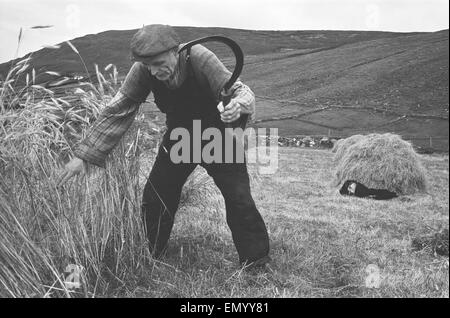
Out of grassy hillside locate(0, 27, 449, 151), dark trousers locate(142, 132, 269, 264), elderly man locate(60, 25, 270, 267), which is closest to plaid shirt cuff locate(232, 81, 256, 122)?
elderly man locate(60, 25, 270, 267)

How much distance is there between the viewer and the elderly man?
3.12 metres

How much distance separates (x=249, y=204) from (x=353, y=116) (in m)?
20.1

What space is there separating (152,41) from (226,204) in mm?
1174

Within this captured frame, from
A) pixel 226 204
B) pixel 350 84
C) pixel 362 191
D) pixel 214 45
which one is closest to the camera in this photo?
pixel 226 204

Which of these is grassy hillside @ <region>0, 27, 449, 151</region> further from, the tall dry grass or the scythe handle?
the scythe handle

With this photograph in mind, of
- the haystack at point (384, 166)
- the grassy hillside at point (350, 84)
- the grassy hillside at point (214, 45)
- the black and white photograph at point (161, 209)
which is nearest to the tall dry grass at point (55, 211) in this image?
the black and white photograph at point (161, 209)

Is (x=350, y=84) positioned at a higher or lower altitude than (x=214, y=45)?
lower

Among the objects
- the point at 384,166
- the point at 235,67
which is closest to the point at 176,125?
the point at 235,67

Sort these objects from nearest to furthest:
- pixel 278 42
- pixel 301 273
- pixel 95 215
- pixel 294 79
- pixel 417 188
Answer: pixel 95 215 → pixel 301 273 → pixel 417 188 → pixel 294 79 → pixel 278 42

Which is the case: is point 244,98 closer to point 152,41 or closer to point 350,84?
point 152,41

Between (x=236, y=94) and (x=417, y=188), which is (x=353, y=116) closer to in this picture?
(x=417, y=188)

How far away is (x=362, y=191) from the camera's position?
26.0 ft

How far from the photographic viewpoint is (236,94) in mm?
3080
